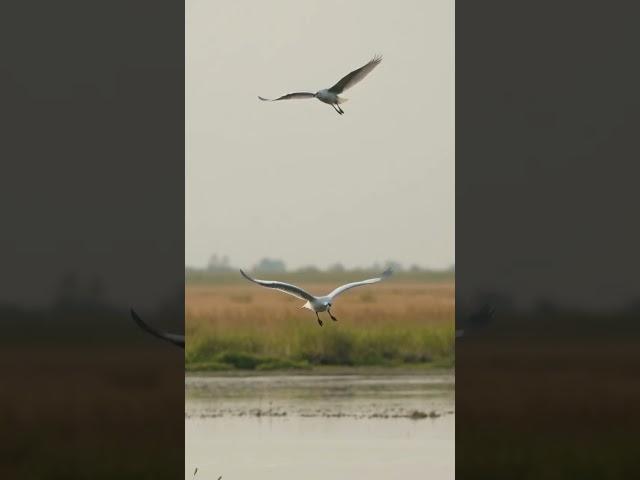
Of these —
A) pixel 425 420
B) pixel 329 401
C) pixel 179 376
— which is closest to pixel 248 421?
pixel 329 401

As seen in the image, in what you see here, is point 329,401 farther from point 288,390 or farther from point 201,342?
point 201,342

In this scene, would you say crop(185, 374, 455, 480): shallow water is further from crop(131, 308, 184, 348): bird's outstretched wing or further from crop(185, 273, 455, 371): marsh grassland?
crop(131, 308, 184, 348): bird's outstretched wing

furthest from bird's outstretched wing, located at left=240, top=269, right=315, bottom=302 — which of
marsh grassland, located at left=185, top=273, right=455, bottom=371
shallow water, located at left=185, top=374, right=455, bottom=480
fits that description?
marsh grassland, located at left=185, top=273, right=455, bottom=371

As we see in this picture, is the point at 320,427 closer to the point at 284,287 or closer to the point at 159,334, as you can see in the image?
the point at 284,287

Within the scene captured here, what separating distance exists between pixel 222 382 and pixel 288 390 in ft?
2.77

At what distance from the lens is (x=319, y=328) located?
15.7 meters

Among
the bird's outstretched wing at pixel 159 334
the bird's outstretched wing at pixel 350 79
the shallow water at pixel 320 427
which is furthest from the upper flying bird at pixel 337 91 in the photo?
the shallow water at pixel 320 427

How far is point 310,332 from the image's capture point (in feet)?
51.4

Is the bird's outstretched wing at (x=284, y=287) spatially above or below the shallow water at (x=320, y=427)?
above

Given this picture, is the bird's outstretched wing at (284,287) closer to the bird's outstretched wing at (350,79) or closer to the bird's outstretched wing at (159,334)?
the bird's outstretched wing at (159,334)

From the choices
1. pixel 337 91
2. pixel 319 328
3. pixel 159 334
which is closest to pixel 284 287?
pixel 159 334

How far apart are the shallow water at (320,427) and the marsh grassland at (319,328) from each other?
26 cm

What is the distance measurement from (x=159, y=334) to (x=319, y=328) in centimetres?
739

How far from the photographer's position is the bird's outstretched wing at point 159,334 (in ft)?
27.3
